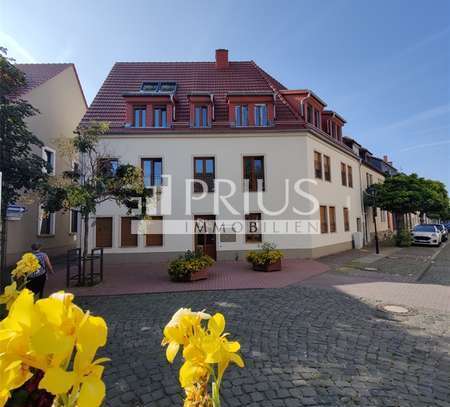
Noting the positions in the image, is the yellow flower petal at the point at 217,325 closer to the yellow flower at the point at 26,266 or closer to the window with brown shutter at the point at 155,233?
the yellow flower at the point at 26,266

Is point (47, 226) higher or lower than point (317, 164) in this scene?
lower

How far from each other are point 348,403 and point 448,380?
1737 mm

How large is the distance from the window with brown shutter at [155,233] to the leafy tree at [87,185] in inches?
198

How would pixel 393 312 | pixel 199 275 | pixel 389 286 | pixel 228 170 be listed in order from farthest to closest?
pixel 228 170 → pixel 199 275 → pixel 389 286 → pixel 393 312

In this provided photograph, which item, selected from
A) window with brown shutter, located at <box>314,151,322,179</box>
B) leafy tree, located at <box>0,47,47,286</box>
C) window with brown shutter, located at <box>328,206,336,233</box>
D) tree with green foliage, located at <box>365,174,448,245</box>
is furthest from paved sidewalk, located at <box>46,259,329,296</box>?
tree with green foliage, located at <box>365,174,448,245</box>

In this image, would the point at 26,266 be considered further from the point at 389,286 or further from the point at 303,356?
the point at 389,286

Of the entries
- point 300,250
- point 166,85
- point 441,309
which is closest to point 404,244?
point 300,250

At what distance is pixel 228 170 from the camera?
1633 cm

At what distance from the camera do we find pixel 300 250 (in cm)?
1619

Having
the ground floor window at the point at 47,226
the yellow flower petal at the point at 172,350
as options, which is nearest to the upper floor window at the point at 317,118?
the ground floor window at the point at 47,226

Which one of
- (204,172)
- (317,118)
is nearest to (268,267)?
(204,172)

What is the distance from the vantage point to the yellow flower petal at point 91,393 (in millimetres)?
731

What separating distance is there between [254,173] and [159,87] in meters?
8.74

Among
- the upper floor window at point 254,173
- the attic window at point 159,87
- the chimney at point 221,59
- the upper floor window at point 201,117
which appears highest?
the chimney at point 221,59
